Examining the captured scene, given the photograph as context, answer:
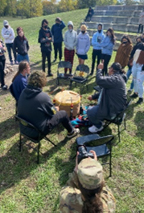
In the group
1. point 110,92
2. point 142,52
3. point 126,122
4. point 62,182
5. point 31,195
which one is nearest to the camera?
point 31,195

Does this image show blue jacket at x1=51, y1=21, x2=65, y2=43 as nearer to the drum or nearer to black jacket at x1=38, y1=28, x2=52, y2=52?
black jacket at x1=38, y1=28, x2=52, y2=52

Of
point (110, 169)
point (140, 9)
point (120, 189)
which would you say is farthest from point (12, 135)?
point (140, 9)

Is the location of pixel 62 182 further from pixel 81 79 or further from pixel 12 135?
pixel 81 79

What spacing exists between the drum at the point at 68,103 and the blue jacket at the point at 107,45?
128 inches

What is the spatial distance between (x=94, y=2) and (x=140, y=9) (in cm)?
2125

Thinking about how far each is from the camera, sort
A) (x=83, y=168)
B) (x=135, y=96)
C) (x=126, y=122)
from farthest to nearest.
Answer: (x=135, y=96), (x=126, y=122), (x=83, y=168)

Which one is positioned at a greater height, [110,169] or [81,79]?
[81,79]

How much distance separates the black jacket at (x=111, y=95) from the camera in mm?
3722

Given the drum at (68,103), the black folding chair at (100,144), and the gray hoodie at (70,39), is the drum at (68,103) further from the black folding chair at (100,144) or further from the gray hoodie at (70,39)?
Answer: the gray hoodie at (70,39)

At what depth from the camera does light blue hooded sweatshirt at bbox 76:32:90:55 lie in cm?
727

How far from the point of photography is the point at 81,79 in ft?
21.2

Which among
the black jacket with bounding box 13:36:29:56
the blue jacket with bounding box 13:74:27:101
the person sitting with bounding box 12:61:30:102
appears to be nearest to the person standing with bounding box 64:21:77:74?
the black jacket with bounding box 13:36:29:56

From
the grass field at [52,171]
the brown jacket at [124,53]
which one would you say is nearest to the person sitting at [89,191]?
the grass field at [52,171]

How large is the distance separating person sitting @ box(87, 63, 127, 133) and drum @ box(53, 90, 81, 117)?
0.65 meters
